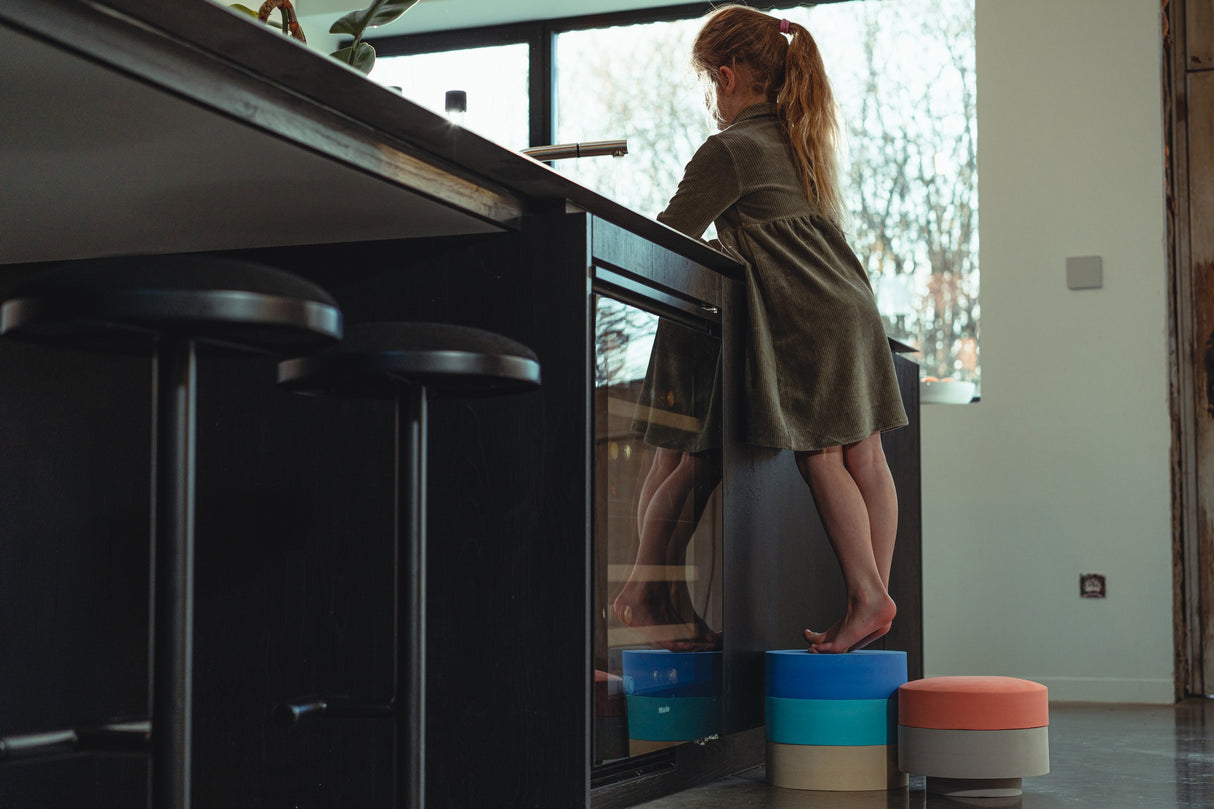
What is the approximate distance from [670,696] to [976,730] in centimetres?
51

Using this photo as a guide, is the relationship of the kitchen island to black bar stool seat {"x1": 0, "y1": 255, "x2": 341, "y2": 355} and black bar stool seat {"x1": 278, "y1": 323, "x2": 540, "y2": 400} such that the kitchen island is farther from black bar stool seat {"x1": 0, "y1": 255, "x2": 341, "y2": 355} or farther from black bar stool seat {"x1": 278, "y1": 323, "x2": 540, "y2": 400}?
black bar stool seat {"x1": 0, "y1": 255, "x2": 341, "y2": 355}

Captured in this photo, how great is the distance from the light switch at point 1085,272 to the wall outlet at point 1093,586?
36.1 inches

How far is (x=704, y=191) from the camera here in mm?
2314

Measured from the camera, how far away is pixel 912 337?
15.4 feet

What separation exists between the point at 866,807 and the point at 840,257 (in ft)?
3.12

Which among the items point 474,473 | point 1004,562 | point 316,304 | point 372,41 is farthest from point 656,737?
point 372,41

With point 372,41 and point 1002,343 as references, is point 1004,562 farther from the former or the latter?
point 372,41

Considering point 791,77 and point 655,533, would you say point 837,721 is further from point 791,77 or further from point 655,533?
point 791,77

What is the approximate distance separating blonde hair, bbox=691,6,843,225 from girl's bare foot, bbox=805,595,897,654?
27.3 inches

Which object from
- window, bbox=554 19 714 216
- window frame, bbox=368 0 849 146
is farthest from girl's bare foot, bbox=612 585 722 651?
window frame, bbox=368 0 849 146

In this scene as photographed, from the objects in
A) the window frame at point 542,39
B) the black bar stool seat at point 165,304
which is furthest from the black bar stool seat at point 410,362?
the window frame at point 542,39

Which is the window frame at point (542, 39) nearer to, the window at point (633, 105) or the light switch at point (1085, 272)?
the window at point (633, 105)

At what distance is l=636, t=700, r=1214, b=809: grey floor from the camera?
2121 mm

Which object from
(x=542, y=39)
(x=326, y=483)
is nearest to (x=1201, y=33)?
(x=542, y=39)
